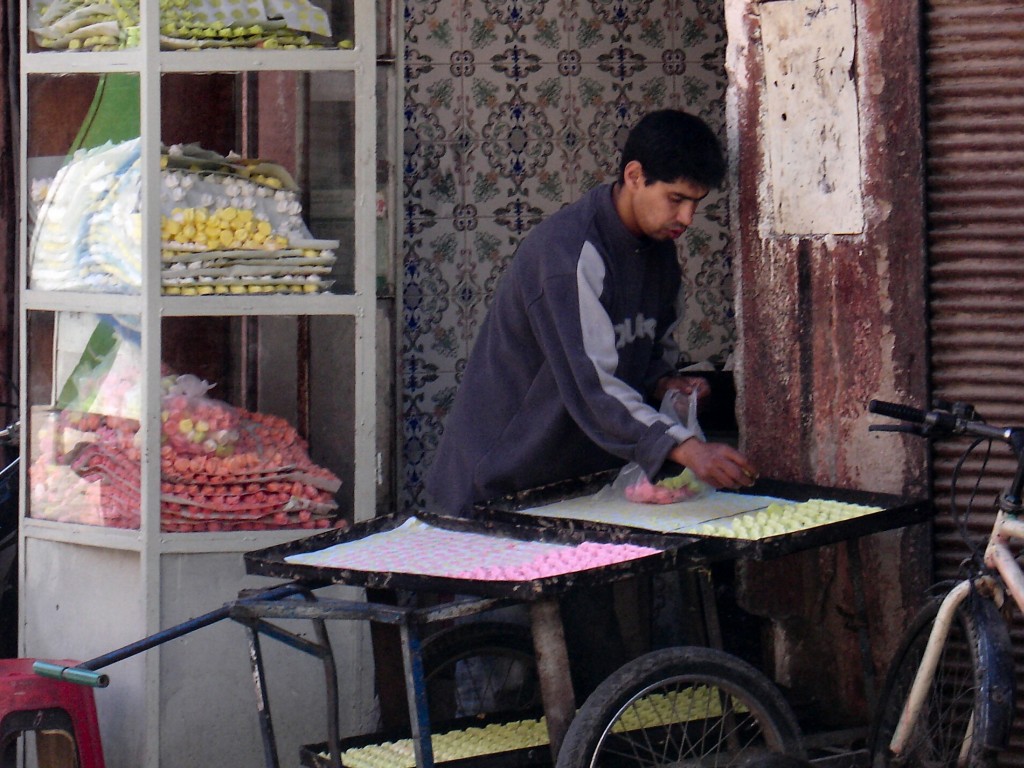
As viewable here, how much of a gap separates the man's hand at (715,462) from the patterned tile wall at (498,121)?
2.20 meters

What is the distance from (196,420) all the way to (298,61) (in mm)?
994

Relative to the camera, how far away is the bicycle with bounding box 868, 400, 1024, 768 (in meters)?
2.86

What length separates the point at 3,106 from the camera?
5.09 metres

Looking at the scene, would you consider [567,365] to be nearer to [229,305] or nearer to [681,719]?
[681,719]

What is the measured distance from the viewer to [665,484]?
11.4 feet

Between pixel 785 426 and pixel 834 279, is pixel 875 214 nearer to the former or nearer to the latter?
pixel 834 279

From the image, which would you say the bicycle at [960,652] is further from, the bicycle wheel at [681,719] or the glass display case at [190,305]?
the glass display case at [190,305]

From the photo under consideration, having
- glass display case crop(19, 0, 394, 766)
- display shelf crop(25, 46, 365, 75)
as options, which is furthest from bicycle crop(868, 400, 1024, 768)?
display shelf crop(25, 46, 365, 75)

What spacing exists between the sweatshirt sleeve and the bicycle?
0.50m

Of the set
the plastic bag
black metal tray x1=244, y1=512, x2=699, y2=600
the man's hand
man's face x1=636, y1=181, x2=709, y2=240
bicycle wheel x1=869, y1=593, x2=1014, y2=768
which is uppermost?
man's face x1=636, y1=181, x2=709, y2=240

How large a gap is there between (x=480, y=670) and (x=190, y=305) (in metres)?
1.23

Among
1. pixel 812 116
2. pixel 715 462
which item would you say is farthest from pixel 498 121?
pixel 715 462

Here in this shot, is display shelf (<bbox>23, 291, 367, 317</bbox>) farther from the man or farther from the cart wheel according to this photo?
the cart wheel

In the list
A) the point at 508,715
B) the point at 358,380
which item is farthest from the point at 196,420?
the point at 508,715
